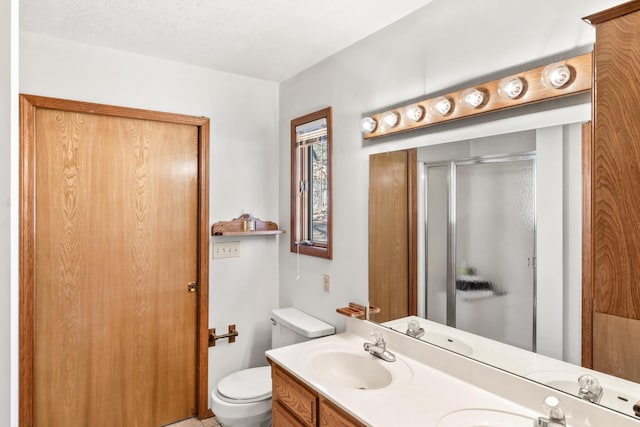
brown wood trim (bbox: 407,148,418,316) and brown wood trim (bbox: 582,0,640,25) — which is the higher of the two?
brown wood trim (bbox: 582,0,640,25)

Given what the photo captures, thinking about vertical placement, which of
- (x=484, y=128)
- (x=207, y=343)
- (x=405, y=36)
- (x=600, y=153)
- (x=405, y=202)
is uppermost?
(x=405, y=36)

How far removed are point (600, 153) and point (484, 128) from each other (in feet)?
1.56

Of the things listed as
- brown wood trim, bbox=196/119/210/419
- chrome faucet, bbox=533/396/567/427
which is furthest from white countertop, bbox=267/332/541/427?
brown wood trim, bbox=196/119/210/419

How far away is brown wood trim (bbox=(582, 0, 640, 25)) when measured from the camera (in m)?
0.95

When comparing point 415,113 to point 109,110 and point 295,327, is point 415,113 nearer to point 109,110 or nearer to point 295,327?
point 295,327

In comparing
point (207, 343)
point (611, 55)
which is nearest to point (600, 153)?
point (611, 55)

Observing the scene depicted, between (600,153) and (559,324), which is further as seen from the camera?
(559,324)

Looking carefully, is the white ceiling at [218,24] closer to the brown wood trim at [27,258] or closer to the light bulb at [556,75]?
the brown wood trim at [27,258]

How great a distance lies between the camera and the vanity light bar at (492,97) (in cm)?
118

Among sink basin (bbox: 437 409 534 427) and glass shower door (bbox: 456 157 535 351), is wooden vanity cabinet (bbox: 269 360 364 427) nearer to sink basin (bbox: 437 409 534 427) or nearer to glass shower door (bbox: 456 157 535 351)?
sink basin (bbox: 437 409 534 427)

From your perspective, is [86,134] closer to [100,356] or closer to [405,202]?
[100,356]

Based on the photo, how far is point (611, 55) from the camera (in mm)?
991

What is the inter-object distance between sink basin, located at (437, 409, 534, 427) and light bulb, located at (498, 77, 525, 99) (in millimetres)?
1060

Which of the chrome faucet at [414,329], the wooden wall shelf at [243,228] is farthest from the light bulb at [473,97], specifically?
the wooden wall shelf at [243,228]
